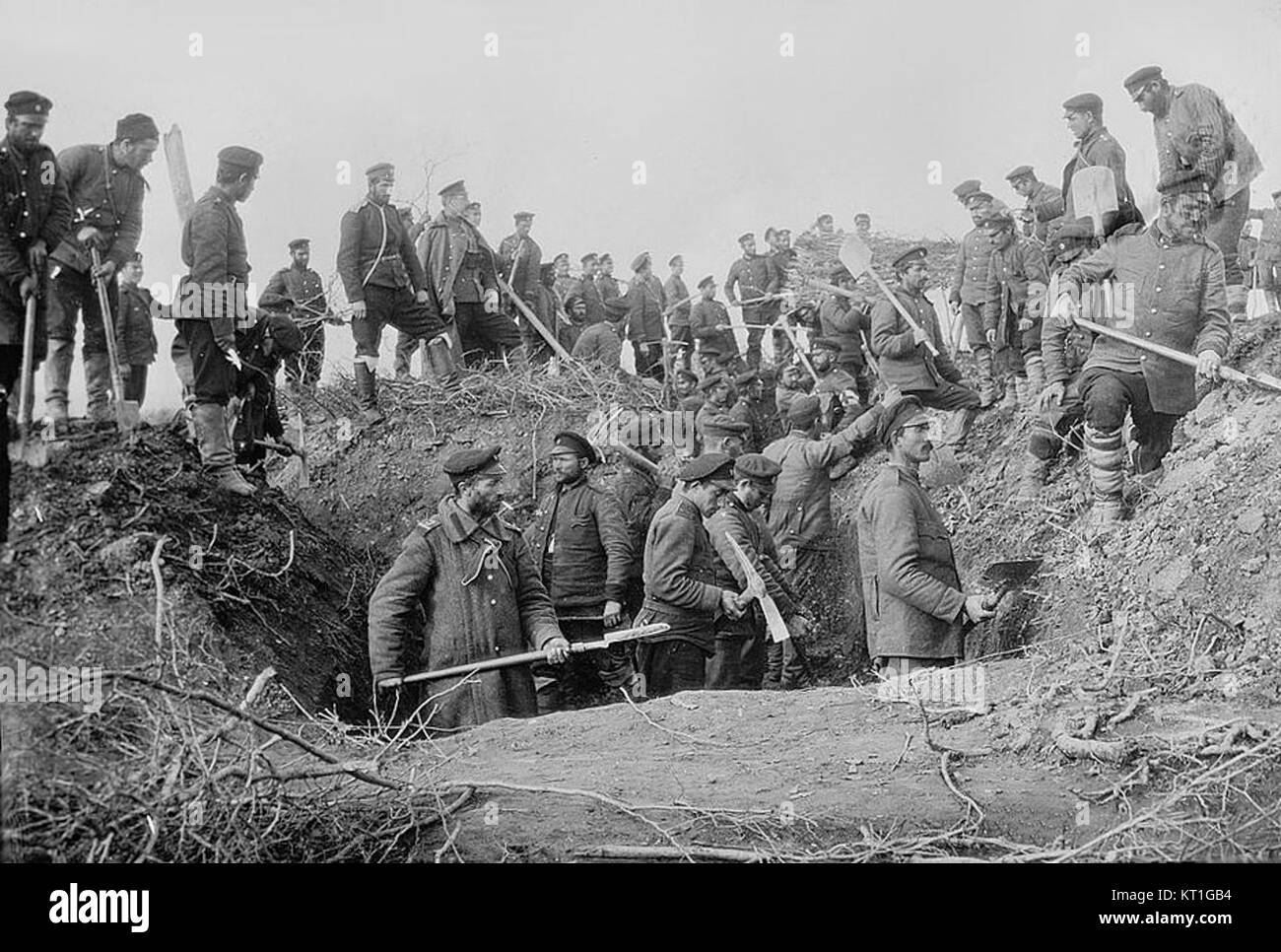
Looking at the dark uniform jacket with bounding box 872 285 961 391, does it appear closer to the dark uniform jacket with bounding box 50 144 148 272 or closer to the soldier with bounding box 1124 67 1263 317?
the soldier with bounding box 1124 67 1263 317

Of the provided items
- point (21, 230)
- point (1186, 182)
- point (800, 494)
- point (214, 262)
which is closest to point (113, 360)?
point (214, 262)

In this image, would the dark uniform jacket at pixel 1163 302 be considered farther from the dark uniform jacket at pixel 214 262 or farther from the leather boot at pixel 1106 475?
the dark uniform jacket at pixel 214 262

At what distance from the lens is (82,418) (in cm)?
804

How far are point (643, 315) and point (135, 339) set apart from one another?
5.99m

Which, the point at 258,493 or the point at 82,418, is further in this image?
the point at 258,493

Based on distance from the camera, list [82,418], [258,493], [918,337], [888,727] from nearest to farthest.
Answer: [888,727]
[82,418]
[258,493]
[918,337]

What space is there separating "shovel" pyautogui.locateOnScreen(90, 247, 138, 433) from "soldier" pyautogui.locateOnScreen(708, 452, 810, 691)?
3.24m

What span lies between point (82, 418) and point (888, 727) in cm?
455

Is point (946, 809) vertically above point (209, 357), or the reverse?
point (209, 357)

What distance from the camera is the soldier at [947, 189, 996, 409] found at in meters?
10.4

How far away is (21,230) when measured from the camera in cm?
732

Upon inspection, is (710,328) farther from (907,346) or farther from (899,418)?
(899,418)
